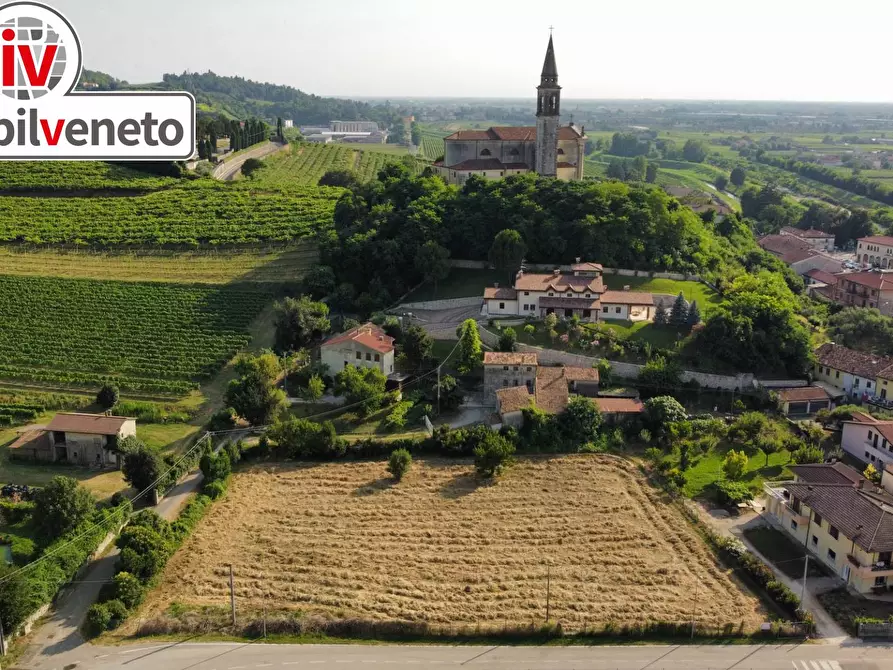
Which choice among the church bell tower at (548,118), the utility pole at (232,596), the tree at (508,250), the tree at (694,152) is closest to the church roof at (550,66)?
the church bell tower at (548,118)

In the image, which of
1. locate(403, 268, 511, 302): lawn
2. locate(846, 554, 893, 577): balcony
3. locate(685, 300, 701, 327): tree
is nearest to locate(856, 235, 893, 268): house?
locate(685, 300, 701, 327): tree

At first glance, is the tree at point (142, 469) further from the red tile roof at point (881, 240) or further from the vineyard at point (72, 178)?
the red tile roof at point (881, 240)

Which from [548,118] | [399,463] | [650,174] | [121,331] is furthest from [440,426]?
[650,174]

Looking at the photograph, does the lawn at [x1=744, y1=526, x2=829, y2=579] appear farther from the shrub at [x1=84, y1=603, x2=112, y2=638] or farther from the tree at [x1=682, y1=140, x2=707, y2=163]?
the tree at [x1=682, y1=140, x2=707, y2=163]

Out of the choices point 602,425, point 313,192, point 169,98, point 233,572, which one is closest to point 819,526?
point 602,425

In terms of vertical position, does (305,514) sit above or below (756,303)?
below

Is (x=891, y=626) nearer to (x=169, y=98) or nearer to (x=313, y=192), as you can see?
(x=169, y=98)
